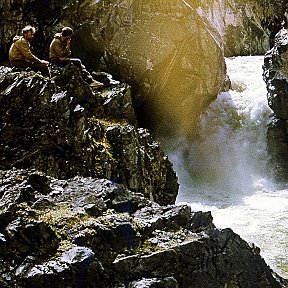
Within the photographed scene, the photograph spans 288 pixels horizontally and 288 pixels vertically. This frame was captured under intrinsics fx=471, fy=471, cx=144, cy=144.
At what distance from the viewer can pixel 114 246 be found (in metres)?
6.16

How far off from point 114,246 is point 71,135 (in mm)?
5305

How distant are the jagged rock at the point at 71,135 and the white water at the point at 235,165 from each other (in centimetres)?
254

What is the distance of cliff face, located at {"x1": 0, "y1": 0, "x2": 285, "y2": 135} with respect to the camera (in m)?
18.0

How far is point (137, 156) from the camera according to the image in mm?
12594

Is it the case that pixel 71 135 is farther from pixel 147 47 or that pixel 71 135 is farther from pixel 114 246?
pixel 147 47

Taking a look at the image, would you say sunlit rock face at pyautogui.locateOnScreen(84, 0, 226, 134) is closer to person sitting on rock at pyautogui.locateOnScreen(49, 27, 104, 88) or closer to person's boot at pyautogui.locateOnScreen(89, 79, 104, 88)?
person's boot at pyautogui.locateOnScreen(89, 79, 104, 88)

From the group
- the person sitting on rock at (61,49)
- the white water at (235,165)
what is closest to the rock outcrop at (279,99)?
the white water at (235,165)

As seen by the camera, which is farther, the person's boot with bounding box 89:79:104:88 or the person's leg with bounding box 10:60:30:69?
the person's boot with bounding box 89:79:104:88

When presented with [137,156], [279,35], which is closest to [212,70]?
[279,35]

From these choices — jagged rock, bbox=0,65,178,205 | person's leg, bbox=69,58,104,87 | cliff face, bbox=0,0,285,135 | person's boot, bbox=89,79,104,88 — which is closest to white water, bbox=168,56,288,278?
cliff face, bbox=0,0,285,135

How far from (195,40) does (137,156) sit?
A: 900 cm

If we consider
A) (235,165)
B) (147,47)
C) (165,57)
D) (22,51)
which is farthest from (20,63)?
(235,165)

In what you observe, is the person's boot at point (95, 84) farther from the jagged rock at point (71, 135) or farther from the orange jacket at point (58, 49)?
the orange jacket at point (58, 49)

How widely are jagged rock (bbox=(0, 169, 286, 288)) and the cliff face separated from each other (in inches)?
457
